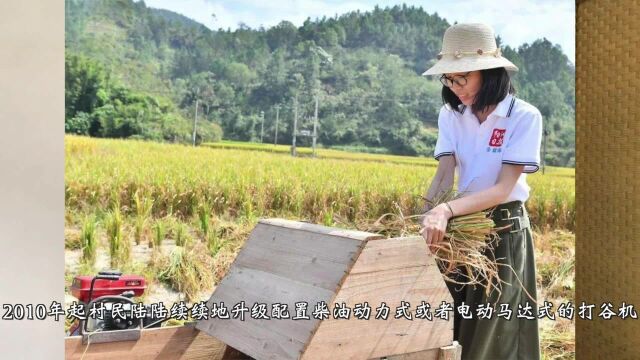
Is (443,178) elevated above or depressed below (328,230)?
above

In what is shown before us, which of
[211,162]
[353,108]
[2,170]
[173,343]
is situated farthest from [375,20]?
[173,343]

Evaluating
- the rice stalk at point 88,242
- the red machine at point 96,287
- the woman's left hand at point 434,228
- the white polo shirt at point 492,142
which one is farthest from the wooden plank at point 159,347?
the rice stalk at point 88,242

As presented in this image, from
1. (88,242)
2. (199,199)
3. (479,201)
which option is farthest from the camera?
(199,199)

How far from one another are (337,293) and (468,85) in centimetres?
100

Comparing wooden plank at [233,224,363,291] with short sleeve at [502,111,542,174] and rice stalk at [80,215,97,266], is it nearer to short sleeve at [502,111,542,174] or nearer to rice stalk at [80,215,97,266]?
short sleeve at [502,111,542,174]

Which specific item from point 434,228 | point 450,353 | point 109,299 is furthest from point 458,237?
point 109,299

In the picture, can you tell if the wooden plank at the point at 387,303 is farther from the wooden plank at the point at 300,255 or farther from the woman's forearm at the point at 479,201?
the woman's forearm at the point at 479,201

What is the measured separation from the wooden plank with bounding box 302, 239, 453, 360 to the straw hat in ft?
2.30

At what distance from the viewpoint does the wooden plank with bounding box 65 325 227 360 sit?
1998 millimetres

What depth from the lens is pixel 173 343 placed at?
2.14 meters

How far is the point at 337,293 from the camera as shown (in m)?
1.73

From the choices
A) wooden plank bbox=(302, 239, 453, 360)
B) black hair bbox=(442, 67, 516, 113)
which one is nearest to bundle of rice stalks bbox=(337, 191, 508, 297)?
wooden plank bbox=(302, 239, 453, 360)

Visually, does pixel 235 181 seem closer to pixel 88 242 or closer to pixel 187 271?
pixel 187 271

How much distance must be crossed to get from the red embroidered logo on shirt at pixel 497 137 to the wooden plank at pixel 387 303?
617 mm
